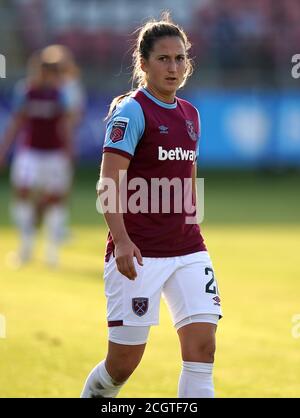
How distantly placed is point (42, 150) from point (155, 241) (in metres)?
8.26

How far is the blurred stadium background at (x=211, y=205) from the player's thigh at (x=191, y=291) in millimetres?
1219

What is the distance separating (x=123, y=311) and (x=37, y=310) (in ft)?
14.7

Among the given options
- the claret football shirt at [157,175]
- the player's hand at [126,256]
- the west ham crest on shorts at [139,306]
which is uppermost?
the claret football shirt at [157,175]

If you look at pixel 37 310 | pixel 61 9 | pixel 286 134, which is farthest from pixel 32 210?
pixel 61 9

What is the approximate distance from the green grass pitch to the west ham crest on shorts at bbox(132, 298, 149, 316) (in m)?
1.26

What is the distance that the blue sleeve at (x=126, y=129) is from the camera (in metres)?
5.43

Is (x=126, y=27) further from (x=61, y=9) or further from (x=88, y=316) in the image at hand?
(x=88, y=316)

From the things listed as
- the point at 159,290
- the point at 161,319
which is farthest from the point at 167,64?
the point at 161,319

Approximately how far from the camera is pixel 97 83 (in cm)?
2702

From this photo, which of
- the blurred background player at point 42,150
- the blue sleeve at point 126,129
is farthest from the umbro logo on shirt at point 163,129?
the blurred background player at point 42,150

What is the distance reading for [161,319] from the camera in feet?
31.3

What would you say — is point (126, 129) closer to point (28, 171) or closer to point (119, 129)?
point (119, 129)

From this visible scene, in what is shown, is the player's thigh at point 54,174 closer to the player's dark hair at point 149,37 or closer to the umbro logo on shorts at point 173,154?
the player's dark hair at point 149,37
